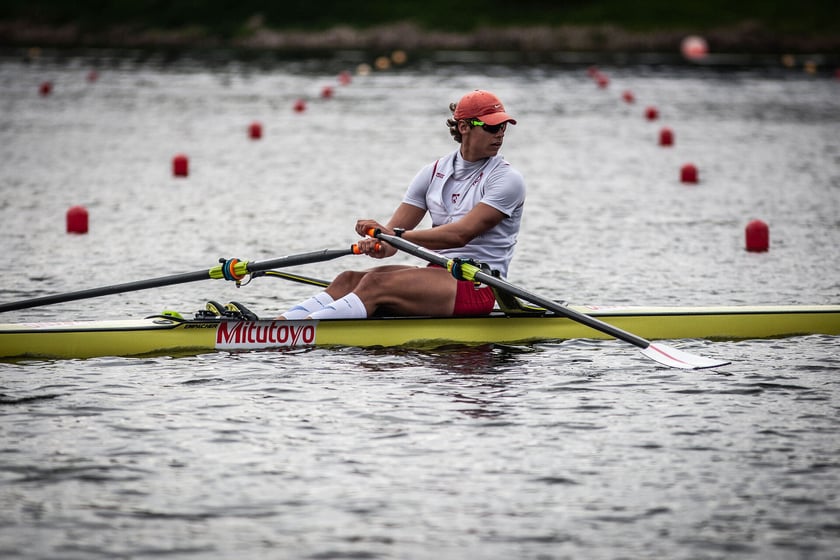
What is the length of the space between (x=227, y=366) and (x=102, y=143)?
17.4 metres

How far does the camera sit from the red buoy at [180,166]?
20.8 m

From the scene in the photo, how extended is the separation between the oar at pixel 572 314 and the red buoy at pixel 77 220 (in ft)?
23.2

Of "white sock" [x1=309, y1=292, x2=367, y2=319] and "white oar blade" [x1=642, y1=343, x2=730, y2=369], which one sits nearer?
"white oar blade" [x1=642, y1=343, x2=730, y2=369]

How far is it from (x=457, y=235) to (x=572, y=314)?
908 mm

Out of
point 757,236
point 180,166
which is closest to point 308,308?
point 757,236

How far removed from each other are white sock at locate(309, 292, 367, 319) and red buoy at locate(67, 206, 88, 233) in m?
6.75

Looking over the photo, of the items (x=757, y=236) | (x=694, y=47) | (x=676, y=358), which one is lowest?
(x=676, y=358)

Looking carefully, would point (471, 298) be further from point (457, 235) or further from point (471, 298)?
point (457, 235)

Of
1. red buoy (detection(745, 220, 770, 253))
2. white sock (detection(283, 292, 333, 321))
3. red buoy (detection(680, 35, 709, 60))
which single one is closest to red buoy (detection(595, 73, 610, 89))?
red buoy (detection(680, 35, 709, 60))

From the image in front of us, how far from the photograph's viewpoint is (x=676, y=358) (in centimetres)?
905

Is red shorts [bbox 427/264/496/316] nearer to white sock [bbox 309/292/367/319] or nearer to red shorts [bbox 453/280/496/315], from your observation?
red shorts [bbox 453/280/496/315]

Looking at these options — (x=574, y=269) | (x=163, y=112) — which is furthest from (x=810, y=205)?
(x=163, y=112)

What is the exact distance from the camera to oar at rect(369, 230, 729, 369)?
9016 millimetres

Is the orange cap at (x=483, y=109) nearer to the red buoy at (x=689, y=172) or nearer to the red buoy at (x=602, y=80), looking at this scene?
the red buoy at (x=689, y=172)
